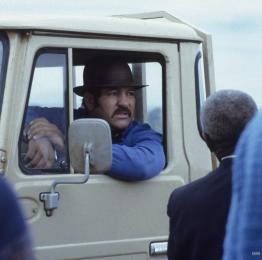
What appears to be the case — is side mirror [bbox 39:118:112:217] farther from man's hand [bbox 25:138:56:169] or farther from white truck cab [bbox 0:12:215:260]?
man's hand [bbox 25:138:56:169]

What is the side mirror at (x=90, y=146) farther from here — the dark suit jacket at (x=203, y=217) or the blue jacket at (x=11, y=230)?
the blue jacket at (x=11, y=230)

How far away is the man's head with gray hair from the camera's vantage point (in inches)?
136

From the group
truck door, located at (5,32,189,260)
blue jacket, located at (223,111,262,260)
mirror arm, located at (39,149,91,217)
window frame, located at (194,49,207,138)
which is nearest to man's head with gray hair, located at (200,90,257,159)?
mirror arm, located at (39,149,91,217)

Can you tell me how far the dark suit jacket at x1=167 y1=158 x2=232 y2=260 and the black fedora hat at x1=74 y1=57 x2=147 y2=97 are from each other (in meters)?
1.39

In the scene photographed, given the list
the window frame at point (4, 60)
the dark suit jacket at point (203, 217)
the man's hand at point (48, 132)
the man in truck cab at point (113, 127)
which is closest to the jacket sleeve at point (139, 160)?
the man in truck cab at point (113, 127)

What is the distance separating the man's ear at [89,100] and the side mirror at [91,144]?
72 centimetres

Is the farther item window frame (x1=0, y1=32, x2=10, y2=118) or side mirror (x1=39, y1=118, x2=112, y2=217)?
window frame (x1=0, y1=32, x2=10, y2=118)

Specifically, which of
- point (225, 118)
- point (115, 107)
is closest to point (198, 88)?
point (115, 107)

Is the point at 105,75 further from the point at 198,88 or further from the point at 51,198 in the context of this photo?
the point at 51,198

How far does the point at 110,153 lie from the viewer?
3.97 m

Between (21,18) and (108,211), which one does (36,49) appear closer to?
(21,18)

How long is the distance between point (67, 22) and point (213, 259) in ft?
5.29

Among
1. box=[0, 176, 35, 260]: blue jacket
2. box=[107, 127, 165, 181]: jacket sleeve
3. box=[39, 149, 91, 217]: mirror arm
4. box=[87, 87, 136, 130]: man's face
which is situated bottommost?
box=[0, 176, 35, 260]: blue jacket

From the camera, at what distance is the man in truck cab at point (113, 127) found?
427cm
